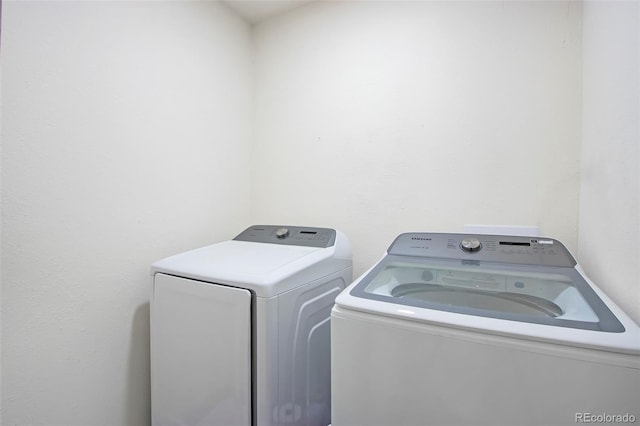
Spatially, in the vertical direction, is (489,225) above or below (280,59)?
below

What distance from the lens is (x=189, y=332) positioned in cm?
112

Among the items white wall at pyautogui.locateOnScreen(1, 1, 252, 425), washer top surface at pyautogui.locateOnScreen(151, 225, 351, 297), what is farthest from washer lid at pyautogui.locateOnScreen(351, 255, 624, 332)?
white wall at pyautogui.locateOnScreen(1, 1, 252, 425)

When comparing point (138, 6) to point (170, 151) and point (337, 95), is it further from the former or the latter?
point (337, 95)

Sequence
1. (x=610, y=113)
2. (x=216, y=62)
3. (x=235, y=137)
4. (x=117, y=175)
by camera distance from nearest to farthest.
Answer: (x=610, y=113) < (x=117, y=175) < (x=216, y=62) < (x=235, y=137)

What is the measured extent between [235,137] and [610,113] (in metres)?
1.77

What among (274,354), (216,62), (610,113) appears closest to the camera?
(610,113)

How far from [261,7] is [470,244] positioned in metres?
1.86

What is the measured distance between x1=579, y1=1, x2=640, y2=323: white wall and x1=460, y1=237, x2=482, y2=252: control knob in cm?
36

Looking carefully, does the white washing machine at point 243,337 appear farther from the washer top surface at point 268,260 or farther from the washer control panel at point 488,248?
the washer control panel at point 488,248

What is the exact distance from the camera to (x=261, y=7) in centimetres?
183

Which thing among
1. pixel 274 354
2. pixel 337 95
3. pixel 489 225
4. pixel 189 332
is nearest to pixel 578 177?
pixel 489 225

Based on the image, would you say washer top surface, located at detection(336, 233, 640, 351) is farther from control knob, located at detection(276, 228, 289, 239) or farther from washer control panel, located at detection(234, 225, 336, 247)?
control knob, located at detection(276, 228, 289, 239)

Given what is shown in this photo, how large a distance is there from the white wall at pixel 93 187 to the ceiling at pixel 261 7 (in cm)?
21

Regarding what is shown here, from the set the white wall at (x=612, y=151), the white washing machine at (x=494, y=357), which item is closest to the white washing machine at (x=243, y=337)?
the white washing machine at (x=494, y=357)
